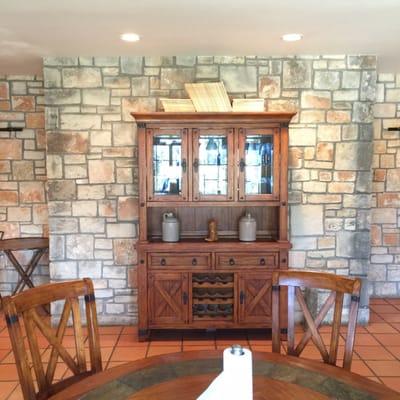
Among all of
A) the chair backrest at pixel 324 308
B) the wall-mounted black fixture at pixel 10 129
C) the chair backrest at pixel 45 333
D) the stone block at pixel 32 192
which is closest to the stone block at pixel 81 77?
the wall-mounted black fixture at pixel 10 129

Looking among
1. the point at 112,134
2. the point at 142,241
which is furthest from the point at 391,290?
the point at 112,134

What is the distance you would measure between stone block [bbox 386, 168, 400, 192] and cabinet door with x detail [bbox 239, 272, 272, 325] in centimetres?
198

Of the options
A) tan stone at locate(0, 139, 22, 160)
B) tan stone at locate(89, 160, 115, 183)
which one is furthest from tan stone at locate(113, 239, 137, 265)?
tan stone at locate(0, 139, 22, 160)

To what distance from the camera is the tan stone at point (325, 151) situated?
3920mm

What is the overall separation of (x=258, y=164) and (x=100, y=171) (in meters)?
1.37

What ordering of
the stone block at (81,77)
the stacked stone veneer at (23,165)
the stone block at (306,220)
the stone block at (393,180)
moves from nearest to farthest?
the stone block at (81,77) < the stone block at (306,220) < the stacked stone veneer at (23,165) < the stone block at (393,180)

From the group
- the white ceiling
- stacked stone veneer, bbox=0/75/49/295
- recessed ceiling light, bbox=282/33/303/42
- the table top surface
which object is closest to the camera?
→ the white ceiling

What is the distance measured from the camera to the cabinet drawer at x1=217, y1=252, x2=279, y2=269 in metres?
3.61

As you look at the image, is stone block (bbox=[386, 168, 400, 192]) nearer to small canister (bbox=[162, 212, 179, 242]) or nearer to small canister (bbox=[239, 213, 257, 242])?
small canister (bbox=[239, 213, 257, 242])

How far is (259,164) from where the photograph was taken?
12.1 feet

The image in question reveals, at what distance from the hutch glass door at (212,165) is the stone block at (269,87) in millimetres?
561

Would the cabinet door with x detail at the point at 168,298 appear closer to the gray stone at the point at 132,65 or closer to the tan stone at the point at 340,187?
the tan stone at the point at 340,187

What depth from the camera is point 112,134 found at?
12.8 feet

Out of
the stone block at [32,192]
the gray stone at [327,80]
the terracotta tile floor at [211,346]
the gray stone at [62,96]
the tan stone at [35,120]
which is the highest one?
the gray stone at [327,80]
